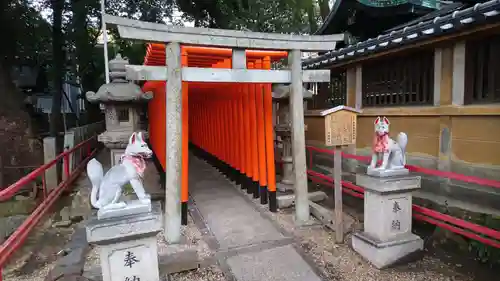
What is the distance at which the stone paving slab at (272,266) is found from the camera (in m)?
4.36

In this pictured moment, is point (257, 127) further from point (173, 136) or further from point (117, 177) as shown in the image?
point (117, 177)

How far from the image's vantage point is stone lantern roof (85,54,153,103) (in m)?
6.90

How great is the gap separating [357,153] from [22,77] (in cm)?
2379

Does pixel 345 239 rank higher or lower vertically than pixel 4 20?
lower

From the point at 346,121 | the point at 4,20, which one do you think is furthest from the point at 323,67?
the point at 4,20

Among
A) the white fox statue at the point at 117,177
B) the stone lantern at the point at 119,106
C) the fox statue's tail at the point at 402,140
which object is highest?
the stone lantern at the point at 119,106

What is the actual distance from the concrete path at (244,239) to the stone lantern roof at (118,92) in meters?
2.75

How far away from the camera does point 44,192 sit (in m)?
7.17

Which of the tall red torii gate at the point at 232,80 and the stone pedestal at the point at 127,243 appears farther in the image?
the tall red torii gate at the point at 232,80

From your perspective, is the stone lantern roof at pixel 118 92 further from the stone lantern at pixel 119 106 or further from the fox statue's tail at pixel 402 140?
the fox statue's tail at pixel 402 140

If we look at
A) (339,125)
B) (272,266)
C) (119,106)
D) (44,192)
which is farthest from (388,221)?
(44,192)

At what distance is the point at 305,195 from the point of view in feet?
20.0

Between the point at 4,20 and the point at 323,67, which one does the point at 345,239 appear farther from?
the point at 4,20

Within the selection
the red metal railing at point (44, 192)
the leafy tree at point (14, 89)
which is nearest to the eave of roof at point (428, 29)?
the red metal railing at point (44, 192)
